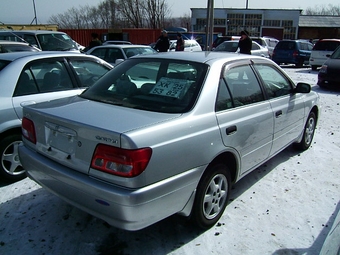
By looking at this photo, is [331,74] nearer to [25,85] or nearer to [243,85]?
[243,85]

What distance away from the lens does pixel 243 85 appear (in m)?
3.38

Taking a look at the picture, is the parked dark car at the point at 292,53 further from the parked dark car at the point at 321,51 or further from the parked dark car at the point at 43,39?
the parked dark car at the point at 43,39

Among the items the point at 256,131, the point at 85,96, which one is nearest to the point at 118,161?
the point at 85,96

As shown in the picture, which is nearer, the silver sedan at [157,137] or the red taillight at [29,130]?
the silver sedan at [157,137]

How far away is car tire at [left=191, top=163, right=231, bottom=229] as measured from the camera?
8.93 feet

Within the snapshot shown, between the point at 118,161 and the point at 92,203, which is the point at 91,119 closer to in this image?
the point at 118,161

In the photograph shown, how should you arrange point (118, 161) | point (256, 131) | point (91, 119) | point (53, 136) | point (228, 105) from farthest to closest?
point (256, 131), point (228, 105), point (53, 136), point (91, 119), point (118, 161)

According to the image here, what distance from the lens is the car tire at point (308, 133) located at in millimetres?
4914

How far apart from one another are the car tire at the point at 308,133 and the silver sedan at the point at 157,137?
132 centimetres

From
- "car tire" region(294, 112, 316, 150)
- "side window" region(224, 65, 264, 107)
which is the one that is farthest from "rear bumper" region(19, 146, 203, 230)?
"car tire" region(294, 112, 316, 150)

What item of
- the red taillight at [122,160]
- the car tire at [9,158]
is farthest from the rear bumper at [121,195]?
the car tire at [9,158]

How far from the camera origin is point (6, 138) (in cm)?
364

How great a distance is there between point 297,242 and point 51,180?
223cm

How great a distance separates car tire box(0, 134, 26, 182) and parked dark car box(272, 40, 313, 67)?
54.0 feet
